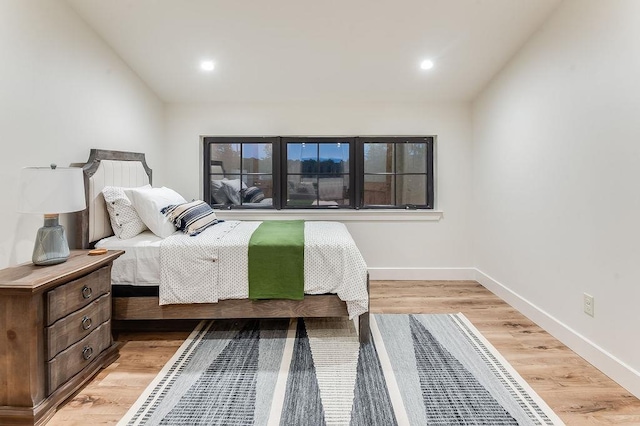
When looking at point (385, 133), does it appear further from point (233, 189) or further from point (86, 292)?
point (86, 292)

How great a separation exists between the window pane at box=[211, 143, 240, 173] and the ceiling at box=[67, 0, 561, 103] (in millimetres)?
546

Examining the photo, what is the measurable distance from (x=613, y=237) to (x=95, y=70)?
3804 mm

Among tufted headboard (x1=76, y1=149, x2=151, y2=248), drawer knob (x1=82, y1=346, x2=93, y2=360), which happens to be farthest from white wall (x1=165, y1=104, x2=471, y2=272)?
drawer knob (x1=82, y1=346, x2=93, y2=360)

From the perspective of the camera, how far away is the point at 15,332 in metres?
1.45

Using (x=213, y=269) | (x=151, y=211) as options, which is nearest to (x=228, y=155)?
(x=151, y=211)

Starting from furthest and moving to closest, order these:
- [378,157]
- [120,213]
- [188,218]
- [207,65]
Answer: [378,157] < [207,65] < [188,218] < [120,213]

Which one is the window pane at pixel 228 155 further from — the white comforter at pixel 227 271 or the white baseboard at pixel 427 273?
the white baseboard at pixel 427 273

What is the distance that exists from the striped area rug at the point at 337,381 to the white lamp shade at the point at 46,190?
1.10 metres

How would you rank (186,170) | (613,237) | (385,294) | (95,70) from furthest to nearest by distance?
1. (186,170)
2. (385,294)
3. (95,70)
4. (613,237)

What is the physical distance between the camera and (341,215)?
3.63m

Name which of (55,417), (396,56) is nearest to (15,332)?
(55,417)

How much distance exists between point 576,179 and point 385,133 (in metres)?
1.90

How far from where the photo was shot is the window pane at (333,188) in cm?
377

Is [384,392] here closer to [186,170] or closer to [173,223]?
[173,223]
